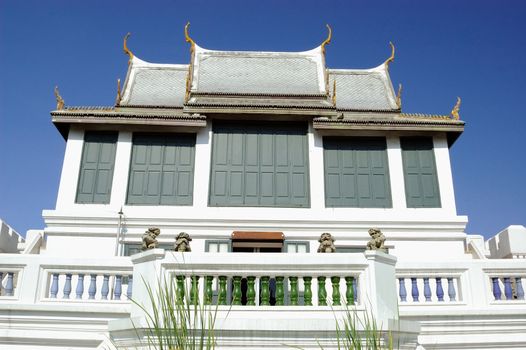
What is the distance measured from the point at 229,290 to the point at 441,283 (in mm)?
3625

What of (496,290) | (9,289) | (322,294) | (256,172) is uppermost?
(256,172)

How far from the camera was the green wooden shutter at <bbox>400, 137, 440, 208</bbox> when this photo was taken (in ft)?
42.2

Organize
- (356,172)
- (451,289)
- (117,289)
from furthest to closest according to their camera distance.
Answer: (356,172) → (451,289) → (117,289)

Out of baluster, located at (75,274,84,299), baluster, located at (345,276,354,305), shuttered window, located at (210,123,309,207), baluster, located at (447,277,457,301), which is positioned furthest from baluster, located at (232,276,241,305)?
shuttered window, located at (210,123,309,207)

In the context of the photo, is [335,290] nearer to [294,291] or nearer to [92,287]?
[294,291]

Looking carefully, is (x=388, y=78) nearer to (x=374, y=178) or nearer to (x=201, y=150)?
(x=374, y=178)

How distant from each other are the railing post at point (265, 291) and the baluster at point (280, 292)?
128 mm

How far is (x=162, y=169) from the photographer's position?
1289cm

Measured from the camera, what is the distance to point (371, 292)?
6.49 m

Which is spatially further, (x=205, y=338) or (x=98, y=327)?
(x=98, y=327)

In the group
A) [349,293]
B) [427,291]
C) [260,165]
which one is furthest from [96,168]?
[427,291]

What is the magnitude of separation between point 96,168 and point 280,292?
8.10m

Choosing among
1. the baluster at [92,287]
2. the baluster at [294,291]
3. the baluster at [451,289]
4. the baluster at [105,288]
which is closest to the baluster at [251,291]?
the baluster at [294,291]

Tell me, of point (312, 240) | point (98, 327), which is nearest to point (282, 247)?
point (312, 240)
